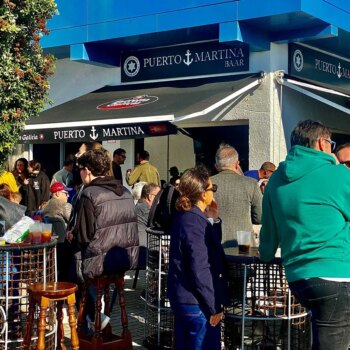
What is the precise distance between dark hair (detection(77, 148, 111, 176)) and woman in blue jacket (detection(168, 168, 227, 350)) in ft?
4.09

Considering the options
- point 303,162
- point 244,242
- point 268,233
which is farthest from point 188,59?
point 303,162

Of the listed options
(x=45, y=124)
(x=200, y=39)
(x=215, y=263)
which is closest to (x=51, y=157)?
(x=45, y=124)

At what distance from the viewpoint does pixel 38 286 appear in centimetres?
473

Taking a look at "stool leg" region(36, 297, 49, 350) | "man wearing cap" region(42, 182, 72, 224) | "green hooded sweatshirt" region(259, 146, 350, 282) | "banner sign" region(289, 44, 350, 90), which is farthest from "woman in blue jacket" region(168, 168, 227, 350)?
"banner sign" region(289, 44, 350, 90)

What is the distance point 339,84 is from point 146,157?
468cm

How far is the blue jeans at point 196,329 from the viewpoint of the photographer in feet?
14.0

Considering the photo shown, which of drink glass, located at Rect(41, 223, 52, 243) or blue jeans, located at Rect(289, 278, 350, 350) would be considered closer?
blue jeans, located at Rect(289, 278, 350, 350)

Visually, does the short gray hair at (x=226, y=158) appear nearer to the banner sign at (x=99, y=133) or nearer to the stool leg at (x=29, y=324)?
the stool leg at (x=29, y=324)

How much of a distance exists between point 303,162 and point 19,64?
4320mm

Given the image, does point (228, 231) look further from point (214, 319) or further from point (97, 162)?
point (214, 319)

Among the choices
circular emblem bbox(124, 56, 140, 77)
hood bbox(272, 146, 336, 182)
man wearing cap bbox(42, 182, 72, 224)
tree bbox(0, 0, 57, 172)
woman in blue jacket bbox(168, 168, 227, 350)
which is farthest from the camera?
circular emblem bbox(124, 56, 140, 77)

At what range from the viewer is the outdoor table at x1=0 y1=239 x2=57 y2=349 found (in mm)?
4852

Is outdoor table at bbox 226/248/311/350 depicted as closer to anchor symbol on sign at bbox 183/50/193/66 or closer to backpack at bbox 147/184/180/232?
backpack at bbox 147/184/180/232

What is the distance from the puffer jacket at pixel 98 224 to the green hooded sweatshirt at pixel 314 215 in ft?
6.26
